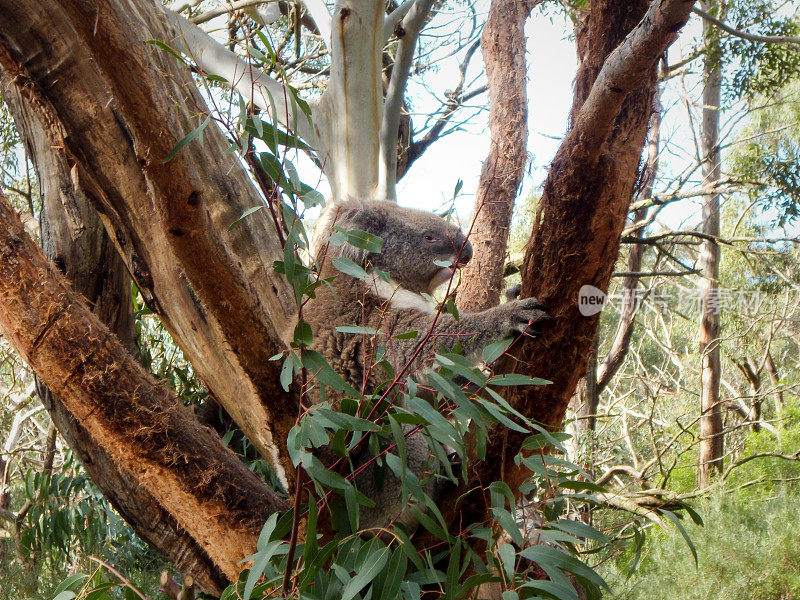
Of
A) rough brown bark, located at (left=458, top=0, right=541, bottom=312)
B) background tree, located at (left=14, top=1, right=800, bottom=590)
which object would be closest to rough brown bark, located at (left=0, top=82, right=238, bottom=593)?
background tree, located at (left=14, top=1, right=800, bottom=590)

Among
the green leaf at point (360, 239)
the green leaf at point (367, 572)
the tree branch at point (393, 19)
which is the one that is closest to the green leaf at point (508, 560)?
the green leaf at point (367, 572)

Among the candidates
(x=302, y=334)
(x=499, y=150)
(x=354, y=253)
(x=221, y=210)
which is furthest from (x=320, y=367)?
(x=499, y=150)

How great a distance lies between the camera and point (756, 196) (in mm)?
6168

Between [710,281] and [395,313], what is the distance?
6.34 metres

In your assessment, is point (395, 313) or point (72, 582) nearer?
point (72, 582)

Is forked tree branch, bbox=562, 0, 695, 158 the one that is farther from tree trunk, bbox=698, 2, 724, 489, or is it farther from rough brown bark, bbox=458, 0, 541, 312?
tree trunk, bbox=698, 2, 724, 489

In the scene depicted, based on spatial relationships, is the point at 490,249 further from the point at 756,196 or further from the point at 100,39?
the point at 756,196

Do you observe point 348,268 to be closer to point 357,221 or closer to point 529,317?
point 529,317

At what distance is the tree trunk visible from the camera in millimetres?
6367

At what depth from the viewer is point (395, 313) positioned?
7.46 feet

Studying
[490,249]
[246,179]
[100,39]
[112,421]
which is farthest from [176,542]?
[100,39]

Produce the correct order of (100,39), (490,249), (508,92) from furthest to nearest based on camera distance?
(508,92) → (490,249) → (100,39)

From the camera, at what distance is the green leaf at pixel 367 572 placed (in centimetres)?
113

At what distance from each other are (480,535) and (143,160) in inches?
41.2
